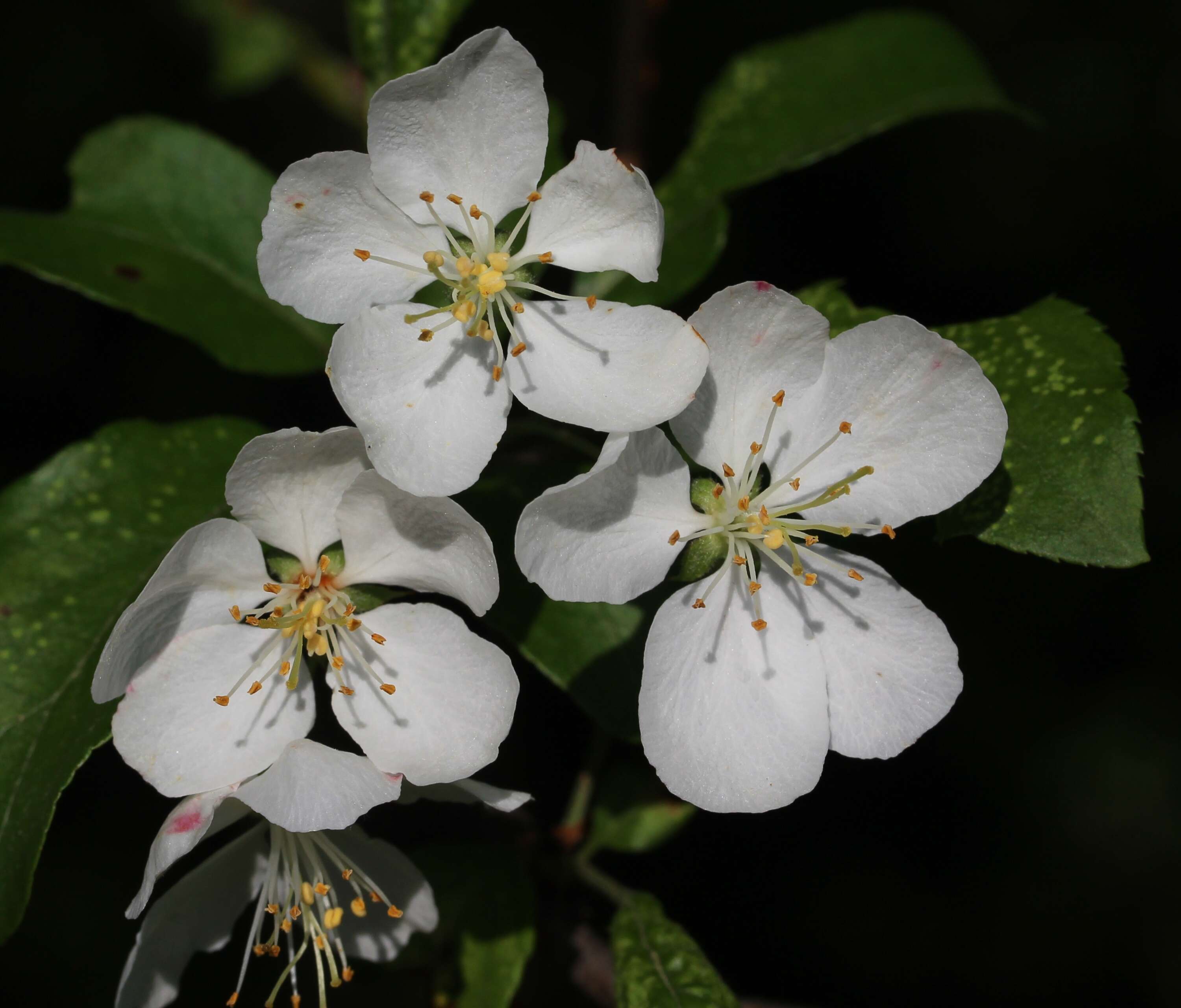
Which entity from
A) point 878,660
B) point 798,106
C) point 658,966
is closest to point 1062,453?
point 878,660

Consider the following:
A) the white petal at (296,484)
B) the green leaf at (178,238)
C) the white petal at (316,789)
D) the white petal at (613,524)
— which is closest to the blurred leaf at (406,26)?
the green leaf at (178,238)

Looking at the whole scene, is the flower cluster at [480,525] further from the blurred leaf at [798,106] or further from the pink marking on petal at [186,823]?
the blurred leaf at [798,106]

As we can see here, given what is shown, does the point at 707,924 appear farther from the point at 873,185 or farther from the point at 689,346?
the point at 873,185

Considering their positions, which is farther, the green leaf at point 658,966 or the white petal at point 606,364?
the green leaf at point 658,966

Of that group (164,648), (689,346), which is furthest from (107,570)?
(689,346)

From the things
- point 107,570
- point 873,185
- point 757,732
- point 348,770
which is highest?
point 873,185

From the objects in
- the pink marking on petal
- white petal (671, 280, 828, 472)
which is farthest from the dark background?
the pink marking on petal
